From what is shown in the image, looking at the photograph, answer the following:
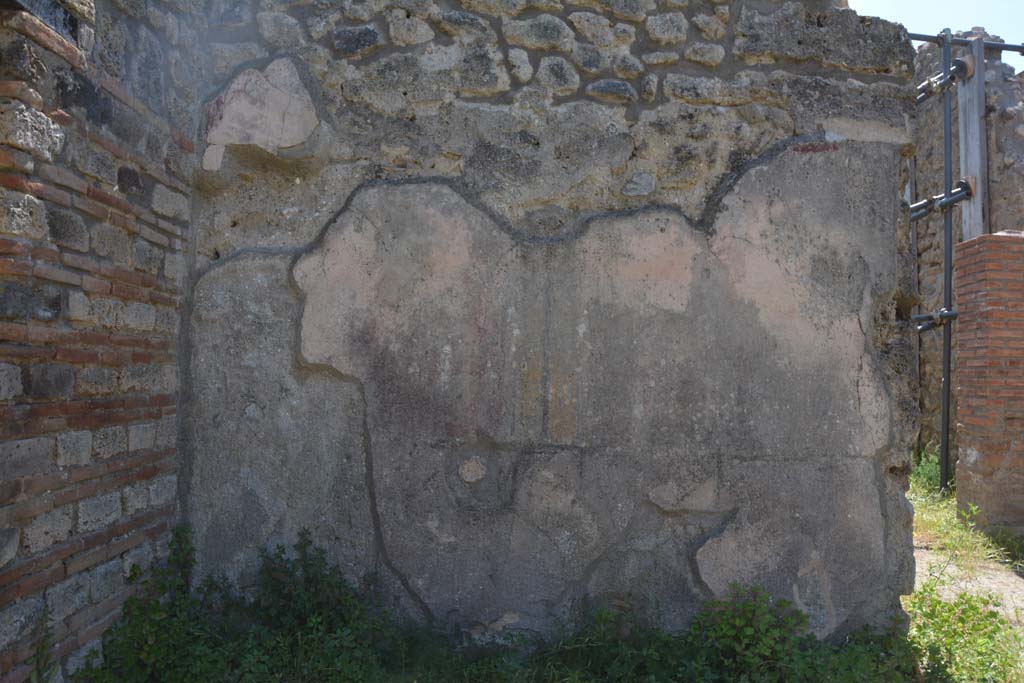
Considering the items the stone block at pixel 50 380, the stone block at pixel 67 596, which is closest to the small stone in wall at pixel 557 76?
the stone block at pixel 50 380

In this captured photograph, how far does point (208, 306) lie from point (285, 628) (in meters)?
1.16

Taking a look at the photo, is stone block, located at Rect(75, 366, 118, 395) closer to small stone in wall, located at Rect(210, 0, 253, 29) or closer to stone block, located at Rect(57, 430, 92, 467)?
stone block, located at Rect(57, 430, 92, 467)

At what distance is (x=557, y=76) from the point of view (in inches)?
104

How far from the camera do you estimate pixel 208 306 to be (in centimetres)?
259

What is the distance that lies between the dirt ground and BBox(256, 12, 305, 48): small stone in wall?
363 centimetres

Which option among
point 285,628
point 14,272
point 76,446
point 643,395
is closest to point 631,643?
point 643,395

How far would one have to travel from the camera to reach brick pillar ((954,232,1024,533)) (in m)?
4.79

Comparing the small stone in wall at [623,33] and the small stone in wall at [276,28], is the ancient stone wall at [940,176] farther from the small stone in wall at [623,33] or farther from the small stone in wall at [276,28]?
the small stone in wall at [276,28]

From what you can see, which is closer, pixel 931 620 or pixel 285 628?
pixel 285 628

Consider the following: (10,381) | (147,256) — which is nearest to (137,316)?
(147,256)

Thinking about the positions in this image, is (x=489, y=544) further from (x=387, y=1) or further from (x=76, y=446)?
(x=387, y=1)

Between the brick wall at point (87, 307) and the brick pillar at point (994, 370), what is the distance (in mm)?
4938

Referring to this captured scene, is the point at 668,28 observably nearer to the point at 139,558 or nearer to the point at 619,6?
the point at 619,6

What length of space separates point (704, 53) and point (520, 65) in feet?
2.27
